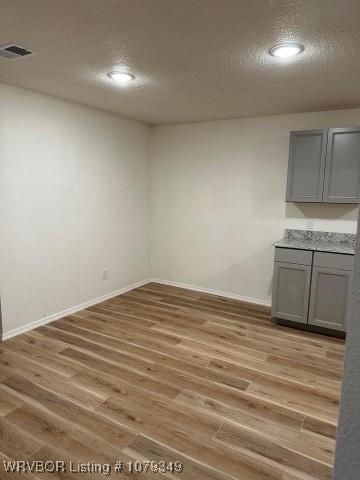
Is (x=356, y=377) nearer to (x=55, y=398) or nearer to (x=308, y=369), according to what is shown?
(x=55, y=398)

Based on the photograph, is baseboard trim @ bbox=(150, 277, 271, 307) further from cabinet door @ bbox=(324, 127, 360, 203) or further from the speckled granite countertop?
cabinet door @ bbox=(324, 127, 360, 203)

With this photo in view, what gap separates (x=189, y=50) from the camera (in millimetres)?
2199

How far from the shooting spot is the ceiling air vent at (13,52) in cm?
218

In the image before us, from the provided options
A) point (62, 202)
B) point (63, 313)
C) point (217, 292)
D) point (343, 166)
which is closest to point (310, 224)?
point (343, 166)

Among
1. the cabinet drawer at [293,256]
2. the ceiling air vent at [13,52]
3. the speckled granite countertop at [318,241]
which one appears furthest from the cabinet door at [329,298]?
the ceiling air vent at [13,52]

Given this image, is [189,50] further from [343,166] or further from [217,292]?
[217,292]

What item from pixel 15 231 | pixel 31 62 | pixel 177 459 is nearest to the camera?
pixel 177 459

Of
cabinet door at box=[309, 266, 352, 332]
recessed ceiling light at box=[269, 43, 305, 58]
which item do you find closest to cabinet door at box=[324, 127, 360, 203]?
cabinet door at box=[309, 266, 352, 332]

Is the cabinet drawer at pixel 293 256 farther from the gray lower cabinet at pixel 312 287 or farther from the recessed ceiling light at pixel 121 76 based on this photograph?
the recessed ceiling light at pixel 121 76

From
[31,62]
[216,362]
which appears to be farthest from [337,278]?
[31,62]

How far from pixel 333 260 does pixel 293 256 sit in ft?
1.29

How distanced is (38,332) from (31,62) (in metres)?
2.49

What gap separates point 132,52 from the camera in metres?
2.27

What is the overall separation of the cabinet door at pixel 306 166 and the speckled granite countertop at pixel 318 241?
0.50 meters
